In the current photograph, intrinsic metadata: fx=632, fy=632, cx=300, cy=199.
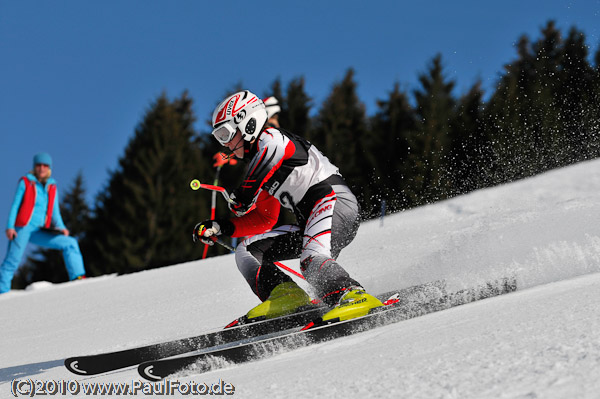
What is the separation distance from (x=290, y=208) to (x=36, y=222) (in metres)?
6.40

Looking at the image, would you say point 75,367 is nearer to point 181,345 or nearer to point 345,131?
point 181,345

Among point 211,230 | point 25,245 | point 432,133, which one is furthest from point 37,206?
point 432,133

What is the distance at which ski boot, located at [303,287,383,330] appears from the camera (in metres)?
3.57

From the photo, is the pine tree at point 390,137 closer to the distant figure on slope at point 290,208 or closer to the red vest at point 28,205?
the red vest at point 28,205

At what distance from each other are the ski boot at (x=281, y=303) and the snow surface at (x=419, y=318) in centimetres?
81

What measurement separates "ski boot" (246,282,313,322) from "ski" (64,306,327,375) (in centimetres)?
8

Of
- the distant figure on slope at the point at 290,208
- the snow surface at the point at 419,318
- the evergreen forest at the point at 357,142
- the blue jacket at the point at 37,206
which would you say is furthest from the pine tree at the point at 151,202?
the distant figure on slope at the point at 290,208

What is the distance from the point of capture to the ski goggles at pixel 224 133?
159 inches

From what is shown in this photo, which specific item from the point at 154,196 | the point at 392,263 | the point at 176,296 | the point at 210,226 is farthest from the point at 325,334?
A: the point at 154,196

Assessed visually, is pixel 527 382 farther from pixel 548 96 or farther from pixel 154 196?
pixel 154 196

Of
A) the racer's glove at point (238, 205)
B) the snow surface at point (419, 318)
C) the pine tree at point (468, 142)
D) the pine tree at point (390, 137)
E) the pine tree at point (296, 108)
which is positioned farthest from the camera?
the pine tree at point (296, 108)

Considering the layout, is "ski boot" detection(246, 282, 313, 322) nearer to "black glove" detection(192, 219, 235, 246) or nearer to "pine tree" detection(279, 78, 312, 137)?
"black glove" detection(192, 219, 235, 246)

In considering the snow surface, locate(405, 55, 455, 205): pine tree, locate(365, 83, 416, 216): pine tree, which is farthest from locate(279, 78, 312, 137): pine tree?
the snow surface

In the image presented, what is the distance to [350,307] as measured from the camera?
11.9 ft
